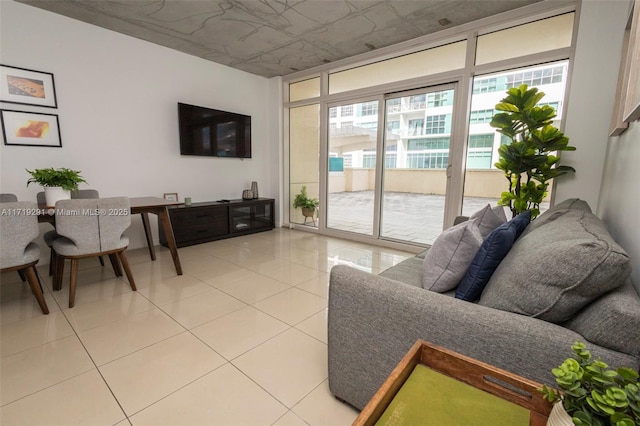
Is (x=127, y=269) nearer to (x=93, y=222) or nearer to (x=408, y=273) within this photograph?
(x=93, y=222)

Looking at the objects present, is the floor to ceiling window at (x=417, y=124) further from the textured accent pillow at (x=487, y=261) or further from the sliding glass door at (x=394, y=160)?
the textured accent pillow at (x=487, y=261)

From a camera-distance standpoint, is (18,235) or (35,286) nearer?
(18,235)

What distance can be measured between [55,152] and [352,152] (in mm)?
3731

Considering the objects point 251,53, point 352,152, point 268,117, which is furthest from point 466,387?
point 268,117

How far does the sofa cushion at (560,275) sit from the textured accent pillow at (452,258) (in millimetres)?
283

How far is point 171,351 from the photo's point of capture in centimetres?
177

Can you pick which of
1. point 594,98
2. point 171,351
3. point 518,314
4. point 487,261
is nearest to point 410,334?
point 518,314

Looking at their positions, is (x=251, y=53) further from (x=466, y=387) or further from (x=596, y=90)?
(x=466, y=387)

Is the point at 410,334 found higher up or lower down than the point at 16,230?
lower down

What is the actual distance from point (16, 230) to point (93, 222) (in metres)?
0.43

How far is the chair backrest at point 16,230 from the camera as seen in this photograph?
195cm

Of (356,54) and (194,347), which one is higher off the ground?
(356,54)

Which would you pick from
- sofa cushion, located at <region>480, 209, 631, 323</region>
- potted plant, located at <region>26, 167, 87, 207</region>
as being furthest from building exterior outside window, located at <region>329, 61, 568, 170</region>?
potted plant, located at <region>26, 167, 87, 207</region>

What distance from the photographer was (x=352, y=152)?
4656 millimetres
